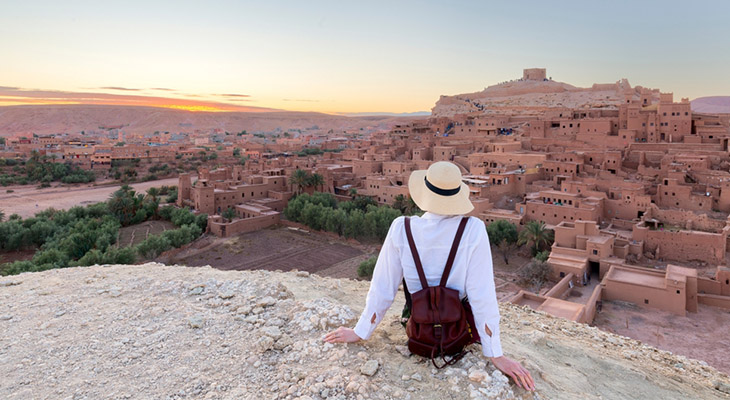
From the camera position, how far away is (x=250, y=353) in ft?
9.78

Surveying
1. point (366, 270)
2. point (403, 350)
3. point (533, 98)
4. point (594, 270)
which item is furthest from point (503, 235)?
point (533, 98)

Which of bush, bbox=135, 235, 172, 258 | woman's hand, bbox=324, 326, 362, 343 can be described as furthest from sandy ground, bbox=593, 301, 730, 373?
bush, bbox=135, 235, 172, 258

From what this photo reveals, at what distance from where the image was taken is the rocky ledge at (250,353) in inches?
98.9

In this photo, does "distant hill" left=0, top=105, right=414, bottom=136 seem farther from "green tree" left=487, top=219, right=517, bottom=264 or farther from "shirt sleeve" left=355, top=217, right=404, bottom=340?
"shirt sleeve" left=355, top=217, right=404, bottom=340

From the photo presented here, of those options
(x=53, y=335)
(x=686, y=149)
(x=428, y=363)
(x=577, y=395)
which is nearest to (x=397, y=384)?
(x=428, y=363)

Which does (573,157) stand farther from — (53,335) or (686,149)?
(53,335)

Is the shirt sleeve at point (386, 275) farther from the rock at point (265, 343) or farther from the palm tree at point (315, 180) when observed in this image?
the palm tree at point (315, 180)

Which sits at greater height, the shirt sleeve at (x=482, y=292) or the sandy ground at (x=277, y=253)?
the shirt sleeve at (x=482, y=292)

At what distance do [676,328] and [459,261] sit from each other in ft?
36.9

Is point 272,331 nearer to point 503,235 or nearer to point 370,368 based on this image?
point 370,368

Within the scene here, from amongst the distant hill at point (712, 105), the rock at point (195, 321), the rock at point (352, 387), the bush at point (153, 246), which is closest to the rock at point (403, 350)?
the rock at point (352, 387)

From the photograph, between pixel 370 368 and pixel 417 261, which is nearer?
pixel 417 261

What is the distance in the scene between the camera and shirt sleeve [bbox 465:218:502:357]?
237 centimetres

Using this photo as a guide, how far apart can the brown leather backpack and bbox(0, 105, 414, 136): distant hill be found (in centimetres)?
10171
